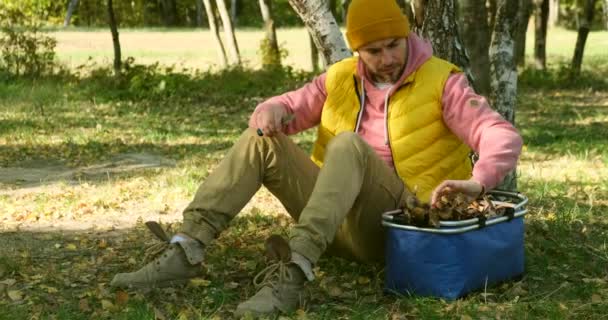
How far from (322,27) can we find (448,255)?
2847 millimetres

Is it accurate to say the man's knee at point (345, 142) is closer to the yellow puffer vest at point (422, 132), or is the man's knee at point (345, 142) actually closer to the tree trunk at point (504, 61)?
the yellow puffer vest at point (422, 132)

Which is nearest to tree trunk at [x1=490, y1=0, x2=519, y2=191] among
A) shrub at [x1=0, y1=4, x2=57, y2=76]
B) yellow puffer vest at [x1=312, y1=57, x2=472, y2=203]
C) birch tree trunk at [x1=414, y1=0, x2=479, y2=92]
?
birch tree trunk at [x1=414, y1=0, x2=479, y2=92]

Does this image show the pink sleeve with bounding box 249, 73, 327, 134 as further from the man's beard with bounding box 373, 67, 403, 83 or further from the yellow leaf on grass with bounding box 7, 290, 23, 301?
the yellow leaf on grass with bounding box 7, 290, 23, 301

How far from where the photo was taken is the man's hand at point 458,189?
3.84m

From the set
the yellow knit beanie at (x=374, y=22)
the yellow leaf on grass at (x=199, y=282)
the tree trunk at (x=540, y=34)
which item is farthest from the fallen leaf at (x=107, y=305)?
the tree trunk at (x=540, y=34)

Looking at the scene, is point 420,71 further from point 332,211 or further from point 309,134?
point 309,134

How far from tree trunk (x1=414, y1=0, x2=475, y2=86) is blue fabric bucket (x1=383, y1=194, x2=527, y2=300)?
185 cm

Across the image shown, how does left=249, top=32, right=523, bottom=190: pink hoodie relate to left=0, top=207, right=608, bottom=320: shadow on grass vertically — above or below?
above

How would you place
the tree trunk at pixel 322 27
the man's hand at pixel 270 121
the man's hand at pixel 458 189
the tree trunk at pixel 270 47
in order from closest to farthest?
1. the man's hand at pixel 458 189
2. the man's hand at pixel 270 121
3. the tree trunk at pixel 322 27
4. the tree trunk at pixel 270 47

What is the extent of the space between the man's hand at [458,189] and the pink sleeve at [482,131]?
4cm

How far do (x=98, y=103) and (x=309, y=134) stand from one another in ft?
13.7

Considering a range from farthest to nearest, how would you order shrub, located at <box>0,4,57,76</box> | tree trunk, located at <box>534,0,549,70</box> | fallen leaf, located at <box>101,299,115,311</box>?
tree trunk, located at <box>534,0,549,70</box> < shrub, located at <box>0,4,57,76</box> < fallen leaf, located at <box>101,299,115,311</box>

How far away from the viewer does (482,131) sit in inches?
160

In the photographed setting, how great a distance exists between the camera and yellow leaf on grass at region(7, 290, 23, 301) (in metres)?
4.32
